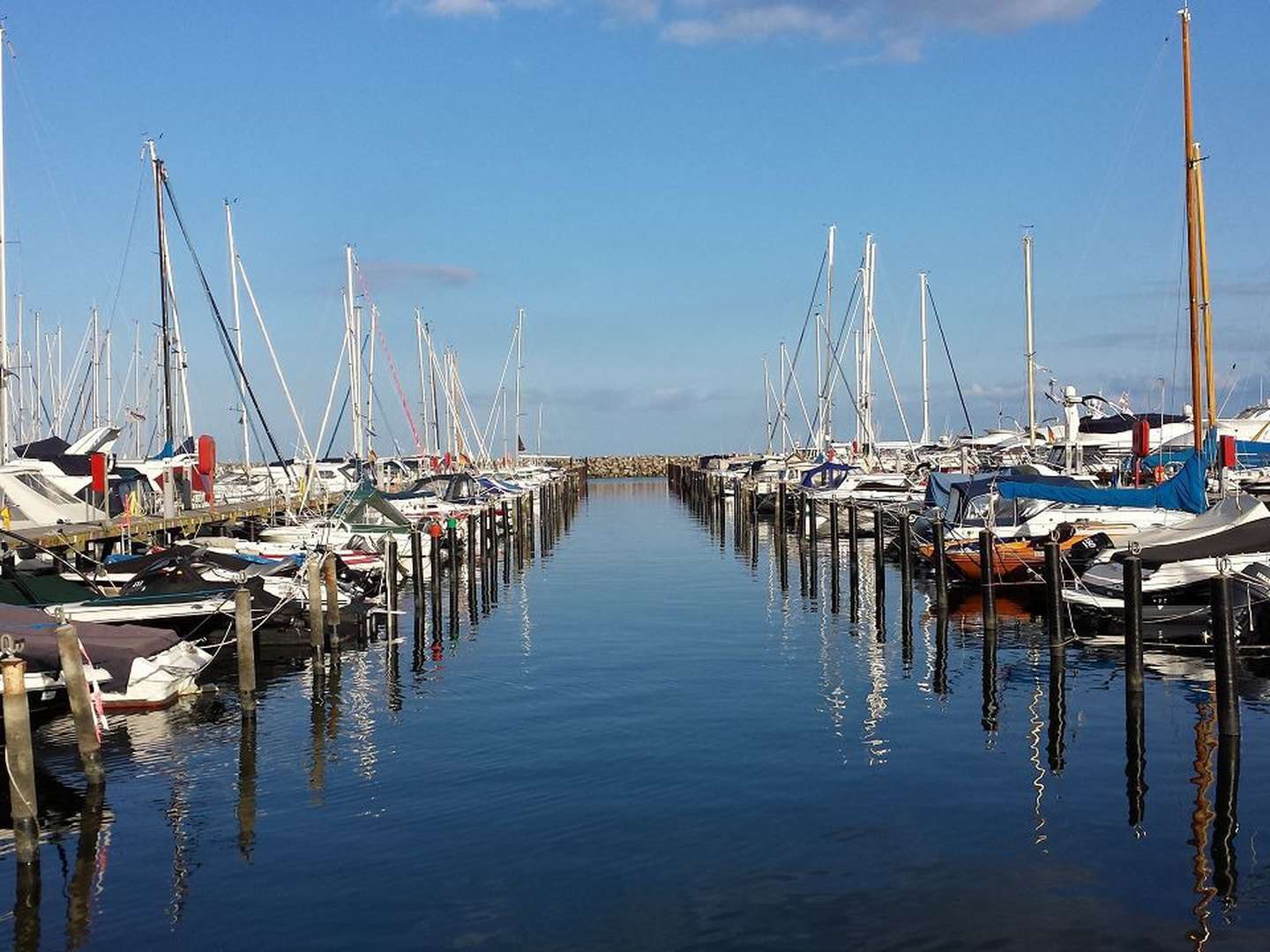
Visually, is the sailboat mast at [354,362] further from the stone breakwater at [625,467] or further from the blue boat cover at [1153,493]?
the stone breakwater at [625,467]

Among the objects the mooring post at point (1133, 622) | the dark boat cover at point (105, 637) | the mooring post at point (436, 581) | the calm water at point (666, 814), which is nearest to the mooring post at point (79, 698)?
the calm water at point (666, 814)

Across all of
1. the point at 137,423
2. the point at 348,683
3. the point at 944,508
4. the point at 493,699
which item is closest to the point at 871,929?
the point at 493,699

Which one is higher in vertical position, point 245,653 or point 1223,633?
point 1223,633

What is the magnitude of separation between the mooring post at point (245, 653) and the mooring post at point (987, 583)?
44.8ft

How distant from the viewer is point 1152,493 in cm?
3366

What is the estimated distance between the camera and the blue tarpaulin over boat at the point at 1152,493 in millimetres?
32719

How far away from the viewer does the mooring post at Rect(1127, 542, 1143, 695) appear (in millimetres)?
20141

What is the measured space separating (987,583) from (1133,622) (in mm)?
6794

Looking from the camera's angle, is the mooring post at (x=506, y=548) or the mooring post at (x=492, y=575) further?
the mooring post at (x=506, y=548)

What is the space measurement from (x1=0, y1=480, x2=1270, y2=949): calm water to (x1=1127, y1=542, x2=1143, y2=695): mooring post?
871mm

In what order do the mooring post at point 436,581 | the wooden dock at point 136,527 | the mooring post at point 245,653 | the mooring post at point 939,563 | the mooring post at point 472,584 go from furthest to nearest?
the mooring post at point 472,584, the wooden dock at point 136,527, the mooring post at point 436,581, the mooring post at point 939,563, the mooring post at point 245,653

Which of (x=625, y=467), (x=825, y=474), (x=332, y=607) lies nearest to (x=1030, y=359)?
(x=825, y=474)

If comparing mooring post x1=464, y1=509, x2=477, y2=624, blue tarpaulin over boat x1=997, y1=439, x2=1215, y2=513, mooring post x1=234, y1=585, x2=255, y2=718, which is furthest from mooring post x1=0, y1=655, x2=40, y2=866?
blue tarpaulin over boat x1=997, y1=439, x2=1215, y2=513

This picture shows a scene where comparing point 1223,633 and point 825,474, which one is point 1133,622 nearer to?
point 1223,633
